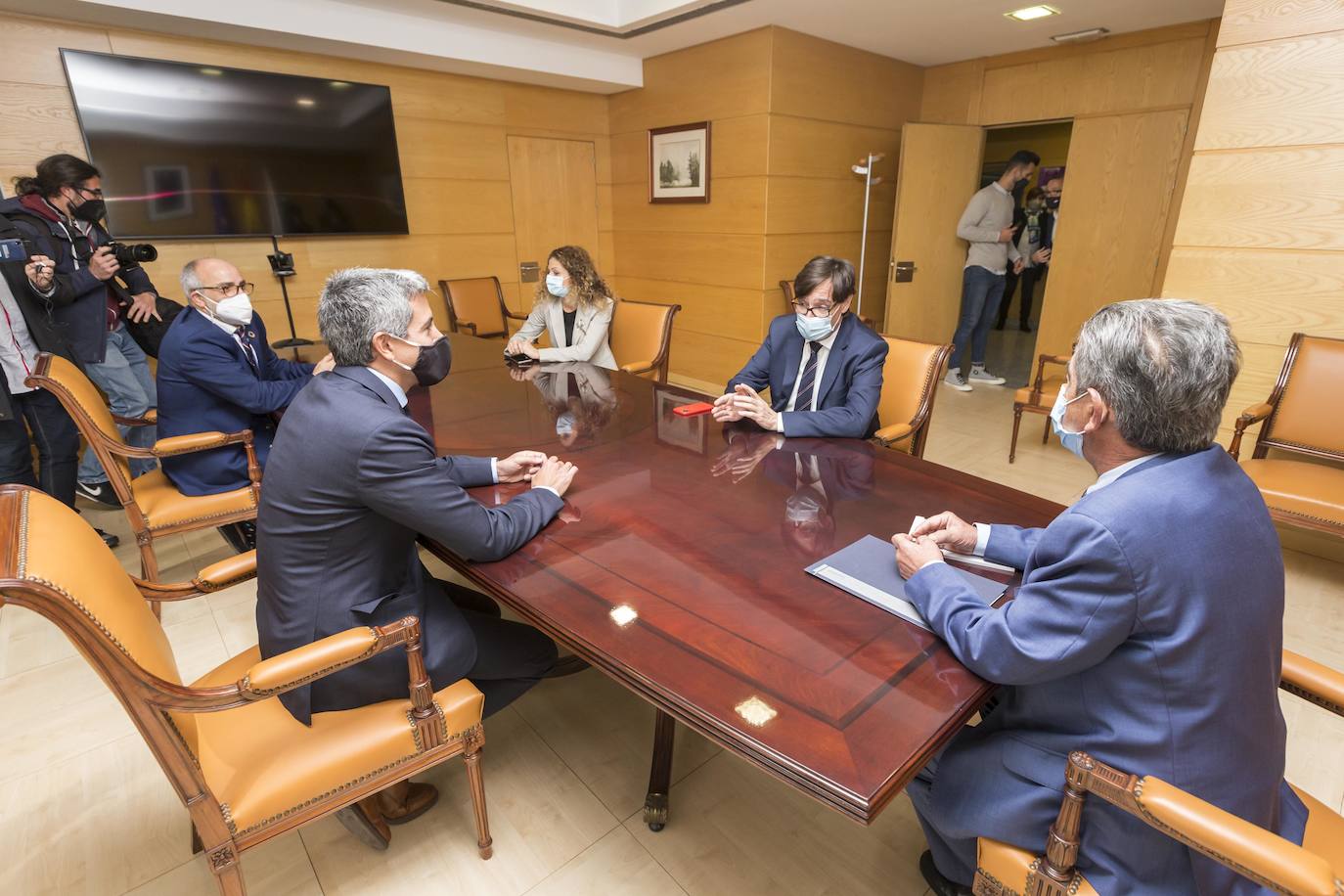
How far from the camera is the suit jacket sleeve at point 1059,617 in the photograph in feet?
2.74

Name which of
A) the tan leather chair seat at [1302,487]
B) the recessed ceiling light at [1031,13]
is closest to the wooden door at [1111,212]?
the recessed ceiling light at [1031,13]

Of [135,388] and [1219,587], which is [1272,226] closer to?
[1219,587]

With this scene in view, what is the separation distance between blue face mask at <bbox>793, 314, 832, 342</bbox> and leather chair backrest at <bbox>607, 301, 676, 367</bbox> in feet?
3.67

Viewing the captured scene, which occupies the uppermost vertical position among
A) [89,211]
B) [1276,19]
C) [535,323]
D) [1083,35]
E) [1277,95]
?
[1083,35]

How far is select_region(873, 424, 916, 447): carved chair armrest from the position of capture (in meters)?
2.15

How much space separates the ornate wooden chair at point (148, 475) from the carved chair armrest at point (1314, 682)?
8.99 ft

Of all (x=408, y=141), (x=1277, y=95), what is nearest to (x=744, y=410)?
(x=1277, y=95)

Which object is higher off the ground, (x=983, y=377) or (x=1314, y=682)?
(x=1314, y=682)

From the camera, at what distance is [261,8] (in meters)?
3.45

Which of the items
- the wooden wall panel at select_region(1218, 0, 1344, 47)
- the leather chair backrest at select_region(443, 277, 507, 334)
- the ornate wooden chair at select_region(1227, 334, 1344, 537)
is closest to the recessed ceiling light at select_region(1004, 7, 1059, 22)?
the wooden wall panel at select_region(1218, 0, 1344, 47)

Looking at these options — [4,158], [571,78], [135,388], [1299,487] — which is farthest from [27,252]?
[1299,487]

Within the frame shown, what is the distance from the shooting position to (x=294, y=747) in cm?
118

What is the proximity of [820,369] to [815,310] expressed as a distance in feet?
0.68

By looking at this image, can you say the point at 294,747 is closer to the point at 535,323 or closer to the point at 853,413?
the point at 853,413
